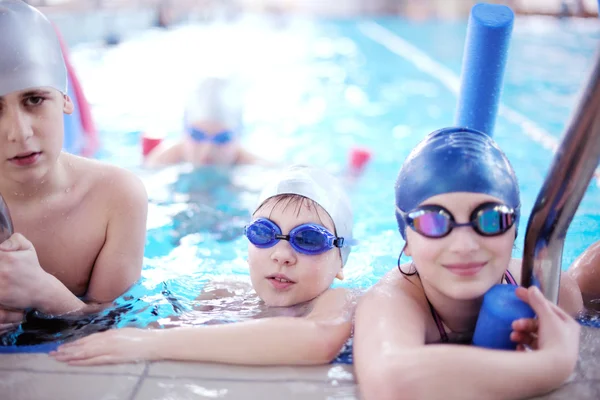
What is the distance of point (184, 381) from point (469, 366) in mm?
836

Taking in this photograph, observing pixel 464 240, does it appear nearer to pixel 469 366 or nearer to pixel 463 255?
pixel 463 255

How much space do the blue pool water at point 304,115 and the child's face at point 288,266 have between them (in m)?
0.24

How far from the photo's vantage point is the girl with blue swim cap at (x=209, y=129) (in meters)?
5.14

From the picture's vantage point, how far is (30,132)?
85.2 inches

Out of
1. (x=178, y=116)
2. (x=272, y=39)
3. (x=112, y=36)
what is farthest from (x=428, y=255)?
(x=272, y=39)

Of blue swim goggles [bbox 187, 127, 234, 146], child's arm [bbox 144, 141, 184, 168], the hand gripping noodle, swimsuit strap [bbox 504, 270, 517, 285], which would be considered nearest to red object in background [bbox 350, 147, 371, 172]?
blue swim goggles [bbox 187, 127, 234, 146]

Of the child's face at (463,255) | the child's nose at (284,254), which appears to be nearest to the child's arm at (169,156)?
the child's nose at (284,254)

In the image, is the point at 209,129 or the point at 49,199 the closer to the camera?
the point at 49,199

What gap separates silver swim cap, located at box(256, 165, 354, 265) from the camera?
2602 mm

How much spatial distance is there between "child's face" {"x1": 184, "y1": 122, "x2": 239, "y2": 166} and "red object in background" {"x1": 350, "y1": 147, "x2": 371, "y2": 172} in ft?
3.47

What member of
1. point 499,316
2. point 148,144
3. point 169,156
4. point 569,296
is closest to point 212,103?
point 169,156

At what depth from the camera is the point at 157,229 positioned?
4.16m

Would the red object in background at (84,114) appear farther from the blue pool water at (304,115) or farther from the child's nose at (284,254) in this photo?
the child's nose at (284,254)

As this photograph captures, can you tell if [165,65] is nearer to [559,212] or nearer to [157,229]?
[157,229]
